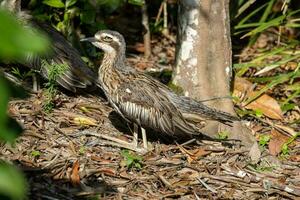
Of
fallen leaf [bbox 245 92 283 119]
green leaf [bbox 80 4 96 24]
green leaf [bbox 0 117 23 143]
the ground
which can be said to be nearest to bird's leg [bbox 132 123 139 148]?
the ground

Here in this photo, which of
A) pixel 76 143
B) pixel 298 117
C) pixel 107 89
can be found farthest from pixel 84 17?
pixel 298 117

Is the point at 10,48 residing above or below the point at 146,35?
above

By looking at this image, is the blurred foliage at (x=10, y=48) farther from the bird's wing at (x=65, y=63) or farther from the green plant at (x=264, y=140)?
the green plant at (x=264, y=140)

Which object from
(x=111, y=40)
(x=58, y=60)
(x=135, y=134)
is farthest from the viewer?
(x=58, y=60)

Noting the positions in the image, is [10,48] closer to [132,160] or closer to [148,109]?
[132,160]

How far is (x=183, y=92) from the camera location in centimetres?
691

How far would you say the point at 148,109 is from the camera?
241 inches

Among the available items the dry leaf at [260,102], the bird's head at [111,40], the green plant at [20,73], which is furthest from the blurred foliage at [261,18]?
the green plant at [20,73]

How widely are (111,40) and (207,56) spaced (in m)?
1.09

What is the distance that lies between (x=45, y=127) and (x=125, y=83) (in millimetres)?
959

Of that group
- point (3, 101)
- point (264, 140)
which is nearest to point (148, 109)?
point (264, 140)

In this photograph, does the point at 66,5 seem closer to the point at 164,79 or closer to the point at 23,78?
the point at 23,78

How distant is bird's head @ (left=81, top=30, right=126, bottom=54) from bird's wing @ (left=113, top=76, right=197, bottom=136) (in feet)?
1.35

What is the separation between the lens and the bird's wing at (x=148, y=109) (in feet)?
20.0
